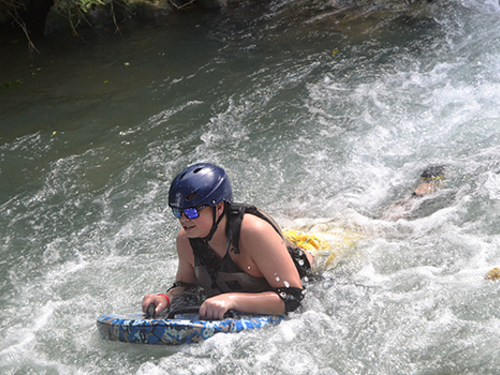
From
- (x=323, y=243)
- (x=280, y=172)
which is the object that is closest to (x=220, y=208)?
(x=323, y=243)

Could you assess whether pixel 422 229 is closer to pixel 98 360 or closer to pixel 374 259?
pixel 374 259

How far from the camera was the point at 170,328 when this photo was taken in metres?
3.41

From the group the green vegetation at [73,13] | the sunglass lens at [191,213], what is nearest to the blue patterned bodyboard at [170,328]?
the sunglass lens at [191,213]

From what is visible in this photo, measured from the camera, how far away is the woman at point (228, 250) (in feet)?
11.4

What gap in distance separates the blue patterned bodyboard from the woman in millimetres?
76

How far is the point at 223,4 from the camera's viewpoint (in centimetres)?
1238

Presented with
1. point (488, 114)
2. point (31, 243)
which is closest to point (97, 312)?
point (31, 243)

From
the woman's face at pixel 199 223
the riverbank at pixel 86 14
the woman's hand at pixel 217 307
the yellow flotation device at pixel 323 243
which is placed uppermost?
the riverbank at pixel 86 14

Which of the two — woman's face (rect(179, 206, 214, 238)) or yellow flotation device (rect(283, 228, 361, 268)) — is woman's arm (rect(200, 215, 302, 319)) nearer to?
woman's face (rect(179, 206, 214, 238))

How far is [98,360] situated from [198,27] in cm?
884

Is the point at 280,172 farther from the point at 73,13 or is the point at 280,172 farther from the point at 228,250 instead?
the point at 73,13

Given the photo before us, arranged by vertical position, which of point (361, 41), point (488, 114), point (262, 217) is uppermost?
point (262, 217)

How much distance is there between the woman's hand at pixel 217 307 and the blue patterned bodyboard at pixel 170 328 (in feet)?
0.14

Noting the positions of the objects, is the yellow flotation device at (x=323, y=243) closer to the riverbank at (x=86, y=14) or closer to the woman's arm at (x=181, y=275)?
the woman's arm at (x=181, y=275)
